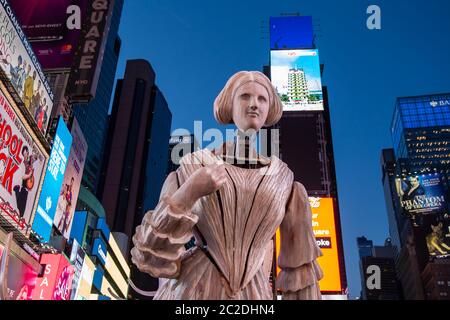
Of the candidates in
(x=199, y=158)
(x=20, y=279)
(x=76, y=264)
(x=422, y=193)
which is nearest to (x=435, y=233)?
(x=422, y=193)

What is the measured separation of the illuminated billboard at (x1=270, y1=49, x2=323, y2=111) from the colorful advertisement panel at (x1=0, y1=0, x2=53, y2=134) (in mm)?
13502

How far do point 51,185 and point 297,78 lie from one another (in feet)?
53.2

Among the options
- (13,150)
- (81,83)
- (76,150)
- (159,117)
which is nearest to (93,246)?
(76,150)

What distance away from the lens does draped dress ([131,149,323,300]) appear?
6.09ft

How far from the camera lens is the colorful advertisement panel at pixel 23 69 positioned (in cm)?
1473

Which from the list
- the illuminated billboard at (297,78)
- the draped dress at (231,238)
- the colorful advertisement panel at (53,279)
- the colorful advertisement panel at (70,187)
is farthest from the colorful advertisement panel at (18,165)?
the illuminated billboard at (297,78)

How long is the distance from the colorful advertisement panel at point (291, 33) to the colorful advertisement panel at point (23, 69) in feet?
56.2

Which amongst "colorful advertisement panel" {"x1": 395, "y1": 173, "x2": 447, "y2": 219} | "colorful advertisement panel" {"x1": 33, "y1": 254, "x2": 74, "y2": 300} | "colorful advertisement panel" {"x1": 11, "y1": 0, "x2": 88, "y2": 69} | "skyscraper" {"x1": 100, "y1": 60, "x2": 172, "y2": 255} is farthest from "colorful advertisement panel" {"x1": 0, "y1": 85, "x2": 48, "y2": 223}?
"colorful advertisement panel" {"x1": 395, "y1": 173, "x2": 447, "y2": 219}

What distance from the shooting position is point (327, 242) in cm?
2064

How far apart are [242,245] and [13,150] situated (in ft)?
50.0

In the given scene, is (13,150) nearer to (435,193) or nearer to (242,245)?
(242,245)

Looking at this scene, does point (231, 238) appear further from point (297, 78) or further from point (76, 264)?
point (297, 78)

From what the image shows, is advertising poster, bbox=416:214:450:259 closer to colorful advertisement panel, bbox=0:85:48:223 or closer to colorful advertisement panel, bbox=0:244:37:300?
colorful advertisement panel, bbox=0:244:37:300
